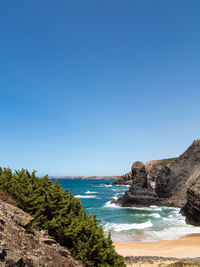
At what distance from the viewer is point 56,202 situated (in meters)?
14.0

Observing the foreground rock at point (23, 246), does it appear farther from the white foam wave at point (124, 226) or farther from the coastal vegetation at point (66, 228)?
the white foam wave at point (124, 226)

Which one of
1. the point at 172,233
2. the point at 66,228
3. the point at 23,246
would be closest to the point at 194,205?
the point at 172,233

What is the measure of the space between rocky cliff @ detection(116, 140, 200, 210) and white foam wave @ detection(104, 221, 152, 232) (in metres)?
19.6

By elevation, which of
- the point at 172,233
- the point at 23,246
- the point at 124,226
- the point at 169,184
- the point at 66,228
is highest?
the point at 23,246

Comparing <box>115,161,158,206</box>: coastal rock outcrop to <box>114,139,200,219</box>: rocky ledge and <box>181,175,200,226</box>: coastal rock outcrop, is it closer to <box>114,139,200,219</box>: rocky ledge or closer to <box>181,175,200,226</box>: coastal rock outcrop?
<box>114,139,200,219</box>: rocky ledge

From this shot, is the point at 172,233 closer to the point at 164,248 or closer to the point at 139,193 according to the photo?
the point at 164,248

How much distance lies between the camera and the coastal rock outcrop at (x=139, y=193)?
186 ft

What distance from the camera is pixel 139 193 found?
5872 cm

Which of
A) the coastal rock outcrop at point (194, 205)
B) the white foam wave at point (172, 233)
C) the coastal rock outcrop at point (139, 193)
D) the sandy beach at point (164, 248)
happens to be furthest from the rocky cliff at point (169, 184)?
the sandy beach at point (164, 248)

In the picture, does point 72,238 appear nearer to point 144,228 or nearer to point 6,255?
point 6,255

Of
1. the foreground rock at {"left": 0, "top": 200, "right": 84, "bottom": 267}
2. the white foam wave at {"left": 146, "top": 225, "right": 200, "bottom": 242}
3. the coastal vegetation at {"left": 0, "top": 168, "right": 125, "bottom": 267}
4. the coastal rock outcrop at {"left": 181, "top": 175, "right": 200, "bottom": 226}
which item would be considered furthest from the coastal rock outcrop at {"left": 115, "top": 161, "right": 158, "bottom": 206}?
the foreground rock at {"left": 0, "top": 200, "right": 84, "bottom": 267}

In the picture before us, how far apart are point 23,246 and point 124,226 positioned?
31.4 m

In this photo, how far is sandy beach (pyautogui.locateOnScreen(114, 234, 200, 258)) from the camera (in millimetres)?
22080

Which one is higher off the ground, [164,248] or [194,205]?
[194,205]
